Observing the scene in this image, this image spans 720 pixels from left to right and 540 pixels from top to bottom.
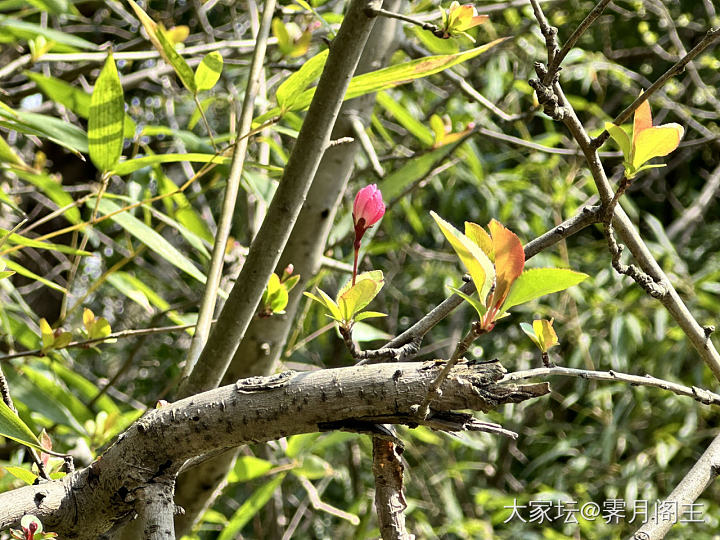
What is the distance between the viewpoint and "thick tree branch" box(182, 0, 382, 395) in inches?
16.8

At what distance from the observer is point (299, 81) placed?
53cm

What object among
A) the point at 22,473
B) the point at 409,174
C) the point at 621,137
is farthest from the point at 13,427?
the point at 409,174

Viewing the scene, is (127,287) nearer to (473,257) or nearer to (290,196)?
Result: (290,196)

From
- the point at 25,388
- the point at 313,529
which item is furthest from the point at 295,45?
the point at 313,529

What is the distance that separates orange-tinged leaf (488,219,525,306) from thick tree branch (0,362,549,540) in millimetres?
42

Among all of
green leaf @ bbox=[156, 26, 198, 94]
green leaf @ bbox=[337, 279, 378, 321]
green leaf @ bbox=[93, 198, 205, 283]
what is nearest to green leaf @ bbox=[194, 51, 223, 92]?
green leaf @ bbox=[156, 26, 198, 94]

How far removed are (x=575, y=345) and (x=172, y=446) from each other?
1.54 metres

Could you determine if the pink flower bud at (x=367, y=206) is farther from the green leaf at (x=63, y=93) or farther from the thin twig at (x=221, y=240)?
the green leaf at (x=63, y=93)

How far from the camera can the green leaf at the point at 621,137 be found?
0.37 meters

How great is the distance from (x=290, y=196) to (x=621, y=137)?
0.19 meters

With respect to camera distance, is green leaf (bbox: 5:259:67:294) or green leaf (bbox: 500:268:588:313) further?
green leaf (bbox: 5:259:67:294)

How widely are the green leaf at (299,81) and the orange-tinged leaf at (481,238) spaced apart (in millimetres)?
248

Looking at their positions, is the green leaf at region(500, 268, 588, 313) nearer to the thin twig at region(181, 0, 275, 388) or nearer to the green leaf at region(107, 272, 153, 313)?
the thin twig at region(181, 0, 275, 388)

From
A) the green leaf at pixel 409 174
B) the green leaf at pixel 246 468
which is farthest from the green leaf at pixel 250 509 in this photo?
the green leaf at pixel 409 174
